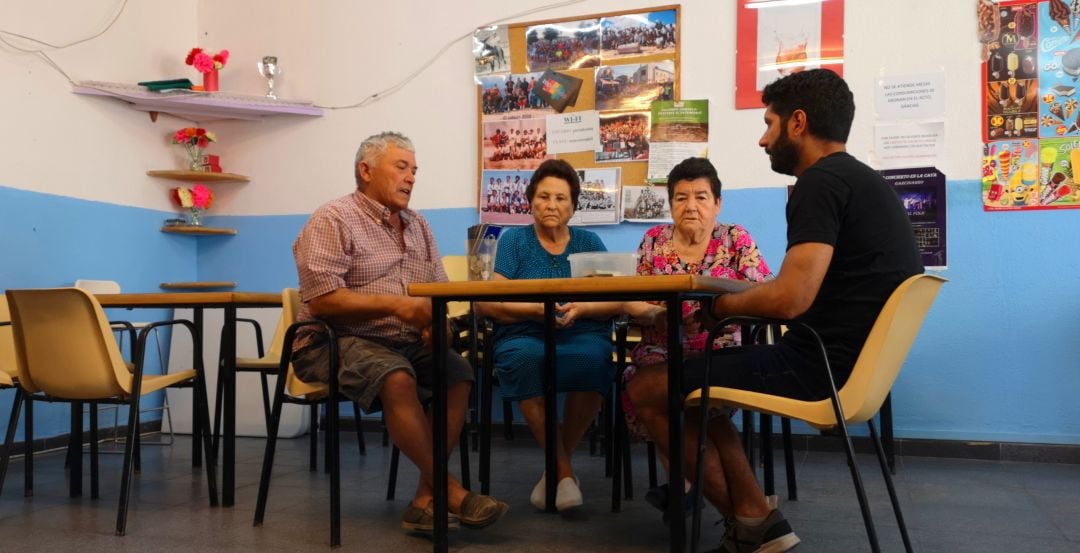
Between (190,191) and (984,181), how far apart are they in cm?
393

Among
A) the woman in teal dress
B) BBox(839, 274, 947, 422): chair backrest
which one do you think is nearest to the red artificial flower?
the woman in teal dress

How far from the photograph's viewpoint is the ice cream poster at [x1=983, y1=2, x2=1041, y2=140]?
3.78 metres

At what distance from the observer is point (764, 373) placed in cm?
206

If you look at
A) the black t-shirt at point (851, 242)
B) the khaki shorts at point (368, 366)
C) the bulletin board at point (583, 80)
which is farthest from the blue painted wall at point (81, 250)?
the black t-shirt at point (851, 242)

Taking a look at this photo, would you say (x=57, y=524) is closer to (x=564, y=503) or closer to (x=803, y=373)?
(x=564, y=503)

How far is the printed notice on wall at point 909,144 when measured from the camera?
390 cm

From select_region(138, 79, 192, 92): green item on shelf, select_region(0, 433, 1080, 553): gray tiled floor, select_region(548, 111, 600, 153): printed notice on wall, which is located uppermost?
select_region(138, 79, 192, 92): green item on shelf

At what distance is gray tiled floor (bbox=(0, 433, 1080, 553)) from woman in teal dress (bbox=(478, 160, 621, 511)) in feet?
0.85

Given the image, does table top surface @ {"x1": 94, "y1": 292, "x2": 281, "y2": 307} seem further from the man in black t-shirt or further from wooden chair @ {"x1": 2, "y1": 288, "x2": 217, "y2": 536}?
the man in black t-shirt

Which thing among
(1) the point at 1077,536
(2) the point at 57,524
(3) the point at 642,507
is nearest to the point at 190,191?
(2) the point at 57,524

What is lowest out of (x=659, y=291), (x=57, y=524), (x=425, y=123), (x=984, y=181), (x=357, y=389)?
(x=57, y=524)

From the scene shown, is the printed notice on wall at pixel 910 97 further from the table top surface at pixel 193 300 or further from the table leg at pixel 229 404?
the table leg at pixel 229 404

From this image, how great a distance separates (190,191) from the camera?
4.87 metres

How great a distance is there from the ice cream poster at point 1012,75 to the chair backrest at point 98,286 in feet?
12.8
